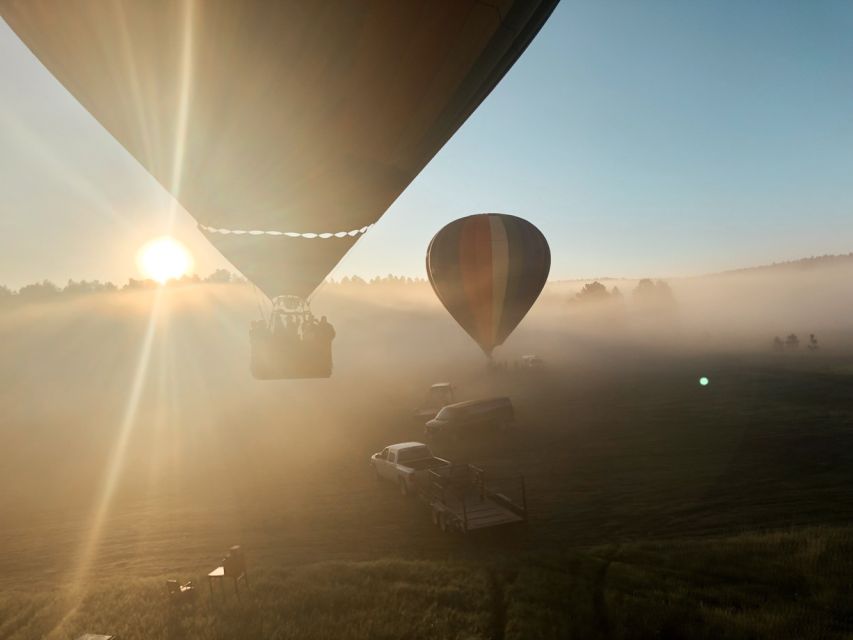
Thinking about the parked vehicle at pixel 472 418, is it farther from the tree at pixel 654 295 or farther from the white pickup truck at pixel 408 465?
the tree at pixel 654 295

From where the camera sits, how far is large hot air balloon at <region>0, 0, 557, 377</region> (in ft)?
15.2

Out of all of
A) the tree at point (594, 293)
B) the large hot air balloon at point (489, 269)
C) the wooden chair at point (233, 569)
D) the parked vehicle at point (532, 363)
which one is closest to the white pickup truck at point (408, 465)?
the wooden chair at point (233, 569)

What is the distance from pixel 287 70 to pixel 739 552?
40.6 ft

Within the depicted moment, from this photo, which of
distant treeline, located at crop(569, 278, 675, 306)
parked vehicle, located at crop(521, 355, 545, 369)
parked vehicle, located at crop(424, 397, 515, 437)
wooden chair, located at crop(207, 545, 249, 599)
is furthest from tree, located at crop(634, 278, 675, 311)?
wooden chair, located at crop(207, 545, 249, 599)

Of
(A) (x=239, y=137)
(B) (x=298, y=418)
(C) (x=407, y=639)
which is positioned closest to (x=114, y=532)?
(C) (x=407, y=639)

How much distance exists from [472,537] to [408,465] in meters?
5.18

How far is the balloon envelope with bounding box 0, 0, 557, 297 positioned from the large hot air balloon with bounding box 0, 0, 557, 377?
0.02 m

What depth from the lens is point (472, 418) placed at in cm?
2738

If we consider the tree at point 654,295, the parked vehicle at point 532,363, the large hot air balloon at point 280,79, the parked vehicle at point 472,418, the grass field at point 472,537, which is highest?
the tree at point 654,295

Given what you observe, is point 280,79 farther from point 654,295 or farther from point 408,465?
point 654,295

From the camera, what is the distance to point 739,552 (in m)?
11.8

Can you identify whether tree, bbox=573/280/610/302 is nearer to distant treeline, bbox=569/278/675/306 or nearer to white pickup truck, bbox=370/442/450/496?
distant treeline, bbox=569/278/675/306

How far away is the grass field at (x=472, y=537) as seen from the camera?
1009 cm

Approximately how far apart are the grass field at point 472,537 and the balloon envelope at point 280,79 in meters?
7.56
